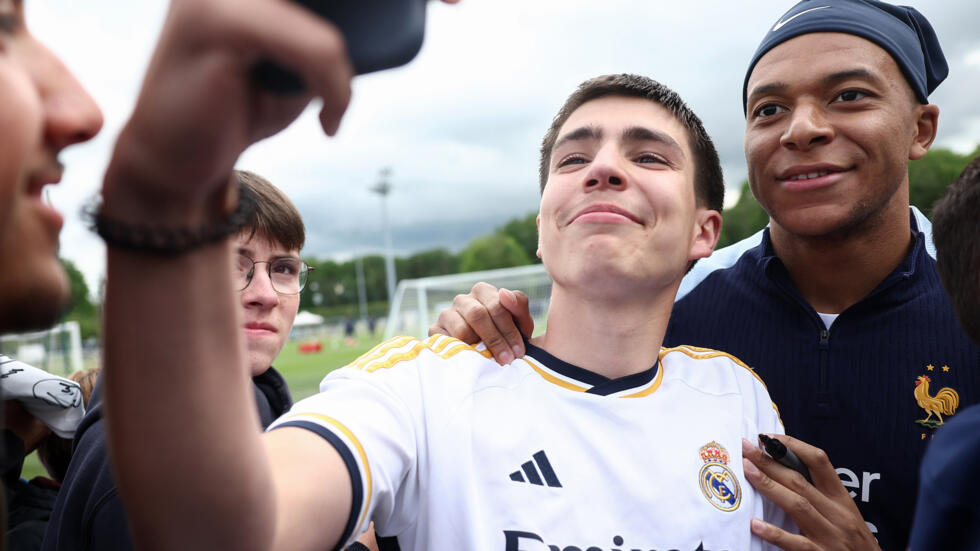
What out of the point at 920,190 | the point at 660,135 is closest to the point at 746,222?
the point at 920,190

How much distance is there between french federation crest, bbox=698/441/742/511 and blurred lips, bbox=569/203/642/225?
30.2 inches

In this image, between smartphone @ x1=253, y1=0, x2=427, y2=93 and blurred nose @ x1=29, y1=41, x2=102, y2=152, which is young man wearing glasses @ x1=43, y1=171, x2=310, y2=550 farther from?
smartphone @ x1=253, y1=0, x2=427, y2=93

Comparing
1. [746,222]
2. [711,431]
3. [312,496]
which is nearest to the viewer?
[312,496]

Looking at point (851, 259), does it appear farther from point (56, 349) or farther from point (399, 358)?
point (56, 349)

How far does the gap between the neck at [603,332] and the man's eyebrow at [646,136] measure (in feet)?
1.78

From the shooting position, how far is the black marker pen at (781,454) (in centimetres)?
197

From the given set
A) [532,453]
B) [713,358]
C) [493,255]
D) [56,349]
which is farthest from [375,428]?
[493,255]

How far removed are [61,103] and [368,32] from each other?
0.42 metres

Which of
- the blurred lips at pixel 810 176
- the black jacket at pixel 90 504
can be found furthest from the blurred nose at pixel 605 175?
the black jacket at pixel 90 504

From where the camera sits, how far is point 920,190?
5303 centimetres

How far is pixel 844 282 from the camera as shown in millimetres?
2605

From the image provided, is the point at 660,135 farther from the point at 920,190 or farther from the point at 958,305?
the point at 920,190

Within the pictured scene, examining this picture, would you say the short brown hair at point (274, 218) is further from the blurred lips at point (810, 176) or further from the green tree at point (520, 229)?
the green tree at point (520, 229)

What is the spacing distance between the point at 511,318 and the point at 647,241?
536 millimetres
